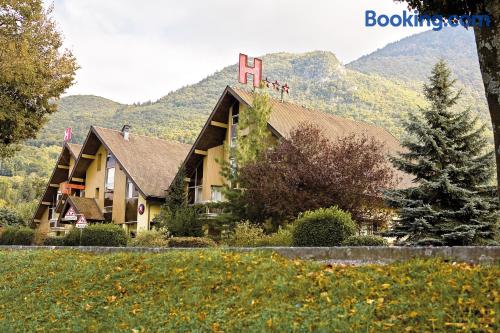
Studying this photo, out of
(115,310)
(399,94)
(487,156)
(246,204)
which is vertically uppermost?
(399,94)

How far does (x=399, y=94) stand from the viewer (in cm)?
8650

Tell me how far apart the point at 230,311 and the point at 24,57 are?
57.8ft

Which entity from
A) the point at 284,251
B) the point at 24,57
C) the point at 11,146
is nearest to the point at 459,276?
the point at 284,251

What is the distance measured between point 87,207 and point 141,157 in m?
5.00

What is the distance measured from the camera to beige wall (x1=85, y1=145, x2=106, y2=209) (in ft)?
136

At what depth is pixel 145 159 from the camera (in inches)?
1574

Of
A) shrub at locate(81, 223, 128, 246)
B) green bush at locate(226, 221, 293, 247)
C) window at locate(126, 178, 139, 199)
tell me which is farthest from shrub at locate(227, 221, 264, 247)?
window at locate(126, 178, 139, 199)

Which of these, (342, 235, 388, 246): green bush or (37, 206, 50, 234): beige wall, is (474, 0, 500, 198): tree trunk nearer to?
(342, 235, 388, 246): green bush

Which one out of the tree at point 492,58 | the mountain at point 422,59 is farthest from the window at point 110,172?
the mountain at point 422,59

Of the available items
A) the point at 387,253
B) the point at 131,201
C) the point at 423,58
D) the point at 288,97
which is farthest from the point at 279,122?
the point at 423,58

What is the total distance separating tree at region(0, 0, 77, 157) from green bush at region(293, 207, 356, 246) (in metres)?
13.4

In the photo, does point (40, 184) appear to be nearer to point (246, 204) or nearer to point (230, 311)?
point (246, 204)

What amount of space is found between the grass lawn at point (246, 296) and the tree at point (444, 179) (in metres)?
8.93

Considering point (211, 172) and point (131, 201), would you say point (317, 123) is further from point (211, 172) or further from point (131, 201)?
point (131, 201)
